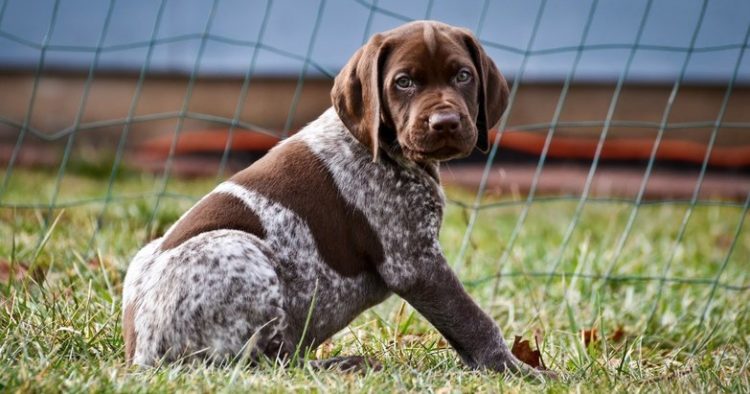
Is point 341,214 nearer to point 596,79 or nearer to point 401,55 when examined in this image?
point 401,55

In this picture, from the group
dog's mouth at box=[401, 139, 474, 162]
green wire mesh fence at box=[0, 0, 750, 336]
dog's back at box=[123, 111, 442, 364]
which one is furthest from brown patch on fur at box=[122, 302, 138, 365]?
green wire mesh fence at box=[0, 0, 750, 336]

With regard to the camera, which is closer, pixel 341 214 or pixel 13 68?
pixel 341 214

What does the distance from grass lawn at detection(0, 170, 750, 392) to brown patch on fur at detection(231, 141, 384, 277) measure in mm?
380

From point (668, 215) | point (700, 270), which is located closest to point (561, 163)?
point (668, 215)

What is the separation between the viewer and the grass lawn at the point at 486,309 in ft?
9.89

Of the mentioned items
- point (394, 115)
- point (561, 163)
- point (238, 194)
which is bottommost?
point (561, 163)

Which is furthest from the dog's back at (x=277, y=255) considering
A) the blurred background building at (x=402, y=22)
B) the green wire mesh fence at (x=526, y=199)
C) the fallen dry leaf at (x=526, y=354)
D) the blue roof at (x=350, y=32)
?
the blue roof at (x=350, y=32)

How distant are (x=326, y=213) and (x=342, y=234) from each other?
0.09m

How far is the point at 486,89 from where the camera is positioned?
3.38m

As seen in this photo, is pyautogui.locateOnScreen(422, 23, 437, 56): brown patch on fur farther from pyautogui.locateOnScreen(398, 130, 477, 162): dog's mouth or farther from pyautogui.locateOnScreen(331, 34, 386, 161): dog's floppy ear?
pyautogui.locateOnScreen(398, 130, 477, 162): dog's mouth

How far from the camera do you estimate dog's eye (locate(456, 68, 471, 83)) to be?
3.24 meters

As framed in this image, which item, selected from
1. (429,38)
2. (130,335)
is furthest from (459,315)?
(130,335)

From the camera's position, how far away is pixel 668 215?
7.17m

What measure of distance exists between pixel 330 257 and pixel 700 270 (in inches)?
117
